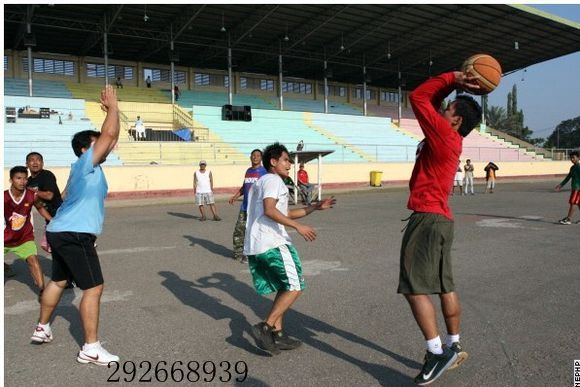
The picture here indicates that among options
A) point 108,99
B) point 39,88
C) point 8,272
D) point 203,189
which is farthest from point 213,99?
point 108,99

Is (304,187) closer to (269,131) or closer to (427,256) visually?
(269,131)

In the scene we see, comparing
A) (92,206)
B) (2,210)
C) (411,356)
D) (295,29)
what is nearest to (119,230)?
(2,210)

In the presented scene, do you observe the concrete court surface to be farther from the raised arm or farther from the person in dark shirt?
the raised arm

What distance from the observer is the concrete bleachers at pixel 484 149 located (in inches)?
1471

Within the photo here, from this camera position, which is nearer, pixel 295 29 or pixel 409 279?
pixel 409 279

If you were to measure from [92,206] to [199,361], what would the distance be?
1464 mm

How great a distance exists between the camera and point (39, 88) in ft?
106

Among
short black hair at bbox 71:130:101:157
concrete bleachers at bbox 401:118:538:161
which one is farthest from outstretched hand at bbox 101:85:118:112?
concrete bleachers at bbox 401:118:538:161

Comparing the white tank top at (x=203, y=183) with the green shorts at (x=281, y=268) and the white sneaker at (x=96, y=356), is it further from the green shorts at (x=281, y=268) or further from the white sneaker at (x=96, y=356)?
the white sneaker at (x=96, y=356)

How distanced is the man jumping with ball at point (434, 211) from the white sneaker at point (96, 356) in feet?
7.27

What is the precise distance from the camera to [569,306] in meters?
5.17

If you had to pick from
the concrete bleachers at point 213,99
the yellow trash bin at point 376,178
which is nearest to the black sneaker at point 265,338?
the yellow trash bin at point 376,178

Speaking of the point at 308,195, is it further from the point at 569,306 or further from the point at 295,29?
the point at 295,29

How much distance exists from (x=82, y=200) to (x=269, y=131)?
28.0 m
